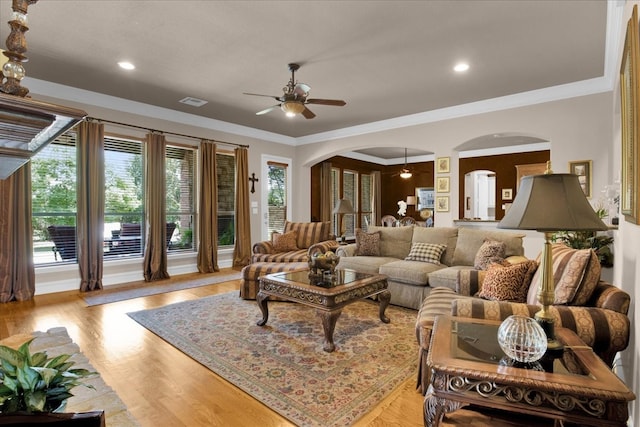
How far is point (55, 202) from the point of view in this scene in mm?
4656

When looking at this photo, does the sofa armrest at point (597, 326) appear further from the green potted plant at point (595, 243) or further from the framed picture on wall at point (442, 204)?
the framed picture on wall at point (442, 204)

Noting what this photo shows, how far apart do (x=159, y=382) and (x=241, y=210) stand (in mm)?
4564

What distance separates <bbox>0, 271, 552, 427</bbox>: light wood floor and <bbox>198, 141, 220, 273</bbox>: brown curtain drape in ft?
7.73

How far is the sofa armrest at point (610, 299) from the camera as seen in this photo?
1.66m

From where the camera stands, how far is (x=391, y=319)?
3.57 m

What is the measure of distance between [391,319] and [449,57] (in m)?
2.94

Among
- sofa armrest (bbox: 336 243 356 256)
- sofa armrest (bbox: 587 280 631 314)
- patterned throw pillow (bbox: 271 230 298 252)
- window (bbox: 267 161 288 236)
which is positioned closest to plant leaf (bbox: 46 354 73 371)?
sofa armrest (bbox: 587 280 631 314)

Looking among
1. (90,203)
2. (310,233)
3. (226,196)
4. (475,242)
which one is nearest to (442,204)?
(475,242)

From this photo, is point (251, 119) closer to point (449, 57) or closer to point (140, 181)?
point (140, 181)

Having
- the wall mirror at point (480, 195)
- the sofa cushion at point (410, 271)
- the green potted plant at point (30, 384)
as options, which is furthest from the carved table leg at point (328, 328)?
the wall mirror at point (480, 195)

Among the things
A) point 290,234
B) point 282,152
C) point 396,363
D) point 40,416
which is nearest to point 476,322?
point 396,363

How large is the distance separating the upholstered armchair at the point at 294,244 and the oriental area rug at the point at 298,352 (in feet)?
2.71

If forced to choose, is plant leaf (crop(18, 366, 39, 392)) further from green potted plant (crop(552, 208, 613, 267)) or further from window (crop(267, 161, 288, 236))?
window (crop(267, 161, 288, 236))

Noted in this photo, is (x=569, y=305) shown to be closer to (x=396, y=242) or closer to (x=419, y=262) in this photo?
(x=419, y=262)
